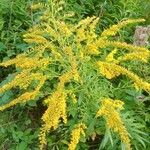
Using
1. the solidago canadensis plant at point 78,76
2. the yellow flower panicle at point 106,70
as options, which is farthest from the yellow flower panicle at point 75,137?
the yellow flower panicle at point 106,70

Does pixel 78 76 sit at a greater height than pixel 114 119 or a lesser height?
greater

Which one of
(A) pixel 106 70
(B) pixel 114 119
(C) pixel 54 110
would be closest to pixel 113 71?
(A) pixel 106 70

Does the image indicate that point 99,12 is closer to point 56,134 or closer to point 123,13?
point 123,13

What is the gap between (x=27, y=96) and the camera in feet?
10.7

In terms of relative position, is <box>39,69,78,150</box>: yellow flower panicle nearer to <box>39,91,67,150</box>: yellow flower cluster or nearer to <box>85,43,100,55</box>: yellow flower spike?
<box>39,91,67,150</box>: yellow flower cluster

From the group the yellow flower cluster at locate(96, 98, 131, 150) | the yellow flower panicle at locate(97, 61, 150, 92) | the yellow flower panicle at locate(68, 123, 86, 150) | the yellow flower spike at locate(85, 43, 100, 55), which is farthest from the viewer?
the yellow flower spike at locate(85, 43, 100, 55)

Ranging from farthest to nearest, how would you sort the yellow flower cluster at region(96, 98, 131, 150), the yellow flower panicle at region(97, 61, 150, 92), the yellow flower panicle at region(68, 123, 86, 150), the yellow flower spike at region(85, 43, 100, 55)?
1. the yellow flower spike at region(85, 43, 100, 55)
2. the yellow flower panicle at region(97, 61, 150, 92)
3. the yellow flower panicle at region(68, 123, 86, 150)
4. the yellow flower cluster at region(96, 98, 131, 150)

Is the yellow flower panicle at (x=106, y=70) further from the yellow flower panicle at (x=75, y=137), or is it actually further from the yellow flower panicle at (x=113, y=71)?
the yellow flower panicle at (x=75, y=137)

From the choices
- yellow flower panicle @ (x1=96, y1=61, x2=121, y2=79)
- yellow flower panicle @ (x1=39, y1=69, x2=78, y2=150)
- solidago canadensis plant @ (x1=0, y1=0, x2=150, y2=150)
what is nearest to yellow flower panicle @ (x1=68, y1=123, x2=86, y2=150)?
solidago canadensis plant @ (x1=0, y1=0, x2=150, y2=150)

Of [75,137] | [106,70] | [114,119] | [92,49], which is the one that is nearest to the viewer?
[114,119]

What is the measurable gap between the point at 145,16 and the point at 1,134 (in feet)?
7.43

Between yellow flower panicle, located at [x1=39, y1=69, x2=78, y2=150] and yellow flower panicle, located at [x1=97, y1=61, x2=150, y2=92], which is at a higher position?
yellow flower panicle, located at [x1=97, y1=61, x2=150, y2=92]

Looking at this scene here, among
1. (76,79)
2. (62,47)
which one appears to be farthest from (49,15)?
(76,79)

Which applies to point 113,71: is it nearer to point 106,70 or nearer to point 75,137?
point 106,70
